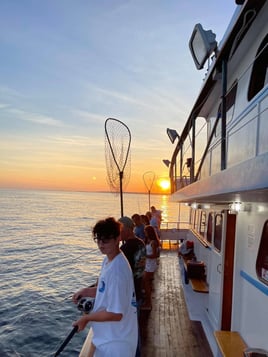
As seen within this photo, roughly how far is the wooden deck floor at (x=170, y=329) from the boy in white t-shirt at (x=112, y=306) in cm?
252

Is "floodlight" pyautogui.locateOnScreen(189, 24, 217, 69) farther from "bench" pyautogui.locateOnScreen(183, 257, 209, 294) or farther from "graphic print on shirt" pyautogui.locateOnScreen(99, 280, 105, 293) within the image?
"bench" pyautogui.locateOnScreen(183, 257, 209, 294)

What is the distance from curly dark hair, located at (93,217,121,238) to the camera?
230cm

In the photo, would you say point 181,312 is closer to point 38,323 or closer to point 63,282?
point 38,323

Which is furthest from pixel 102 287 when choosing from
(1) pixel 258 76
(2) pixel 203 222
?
(2) pixel 203 222

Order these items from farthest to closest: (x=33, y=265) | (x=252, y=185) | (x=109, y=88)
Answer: (x=33, y=265) → (x=109, y=88) → (x=252, y=185)

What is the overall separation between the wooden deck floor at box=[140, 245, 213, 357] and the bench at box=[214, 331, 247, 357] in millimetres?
393

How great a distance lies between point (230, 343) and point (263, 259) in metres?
1.19

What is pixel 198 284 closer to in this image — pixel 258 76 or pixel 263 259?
pixel 263 259

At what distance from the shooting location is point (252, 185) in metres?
1.87

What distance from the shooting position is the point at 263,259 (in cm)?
374

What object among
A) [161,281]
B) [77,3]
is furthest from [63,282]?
[77,3]

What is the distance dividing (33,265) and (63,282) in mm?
4015

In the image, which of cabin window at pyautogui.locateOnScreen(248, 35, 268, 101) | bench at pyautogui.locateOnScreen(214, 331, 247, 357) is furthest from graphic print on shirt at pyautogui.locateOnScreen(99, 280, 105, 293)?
cabin window at pyautogui.locateOnScreen(248, 35, 268, 101)

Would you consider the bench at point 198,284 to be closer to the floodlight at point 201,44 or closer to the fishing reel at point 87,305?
the floodlight at point 201,44
